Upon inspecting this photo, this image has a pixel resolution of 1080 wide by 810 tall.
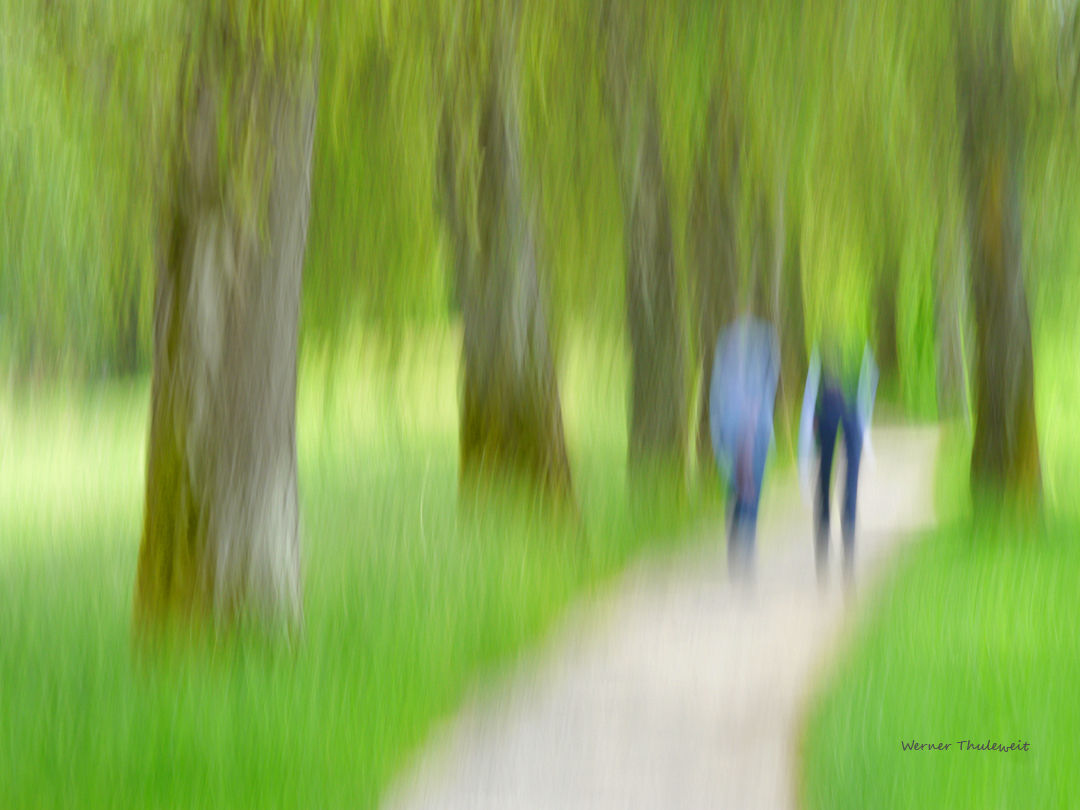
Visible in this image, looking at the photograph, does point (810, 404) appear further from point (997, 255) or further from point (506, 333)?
point (506, 333)

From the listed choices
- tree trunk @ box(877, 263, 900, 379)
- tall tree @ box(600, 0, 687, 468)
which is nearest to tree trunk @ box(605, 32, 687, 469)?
tall tree @ box(600, 0, 687, 468)

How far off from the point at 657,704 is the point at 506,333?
4975 millimetres

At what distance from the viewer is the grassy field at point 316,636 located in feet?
16.0

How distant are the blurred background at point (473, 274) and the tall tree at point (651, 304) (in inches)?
1.3

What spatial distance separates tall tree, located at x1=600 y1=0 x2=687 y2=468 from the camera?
10852mm

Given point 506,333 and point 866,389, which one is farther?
point 506,333

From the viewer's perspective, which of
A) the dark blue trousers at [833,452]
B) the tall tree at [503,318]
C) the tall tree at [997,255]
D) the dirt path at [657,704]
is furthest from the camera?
the tall tree at [503,318]

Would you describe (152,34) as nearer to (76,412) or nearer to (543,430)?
(76,412)

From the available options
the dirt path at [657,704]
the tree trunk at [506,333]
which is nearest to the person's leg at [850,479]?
the dirt path at [657,704]

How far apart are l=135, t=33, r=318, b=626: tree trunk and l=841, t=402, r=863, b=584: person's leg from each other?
3.46 meters

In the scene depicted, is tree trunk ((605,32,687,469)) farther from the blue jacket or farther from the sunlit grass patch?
the sunlit grass patch

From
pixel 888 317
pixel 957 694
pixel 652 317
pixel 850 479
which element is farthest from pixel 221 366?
pixel 888 317

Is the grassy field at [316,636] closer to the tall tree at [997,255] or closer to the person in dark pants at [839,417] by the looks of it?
the person in dark pants at [839,417]

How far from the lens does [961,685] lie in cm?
588
